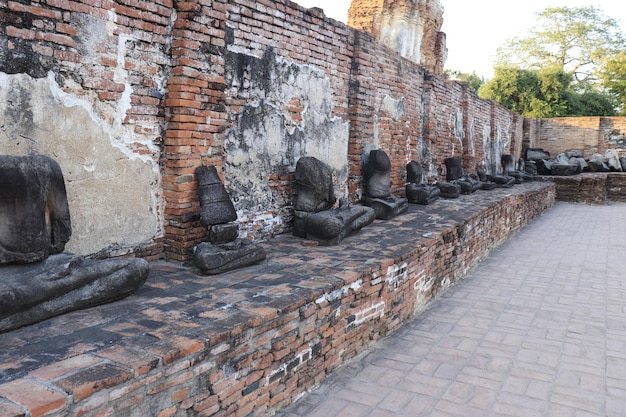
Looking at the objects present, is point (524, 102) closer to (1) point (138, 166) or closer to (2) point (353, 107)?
(2) point (353, 107)

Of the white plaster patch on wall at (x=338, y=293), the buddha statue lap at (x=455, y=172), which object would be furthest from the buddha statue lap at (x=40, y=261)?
the buddha statue lap at (x=455, y=172)

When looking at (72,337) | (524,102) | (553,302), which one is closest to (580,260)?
(553,302)

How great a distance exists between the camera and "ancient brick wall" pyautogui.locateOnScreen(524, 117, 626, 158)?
19156 mm

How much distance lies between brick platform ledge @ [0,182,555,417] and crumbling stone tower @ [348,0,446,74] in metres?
10.7

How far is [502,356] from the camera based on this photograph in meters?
Answer: 3.93

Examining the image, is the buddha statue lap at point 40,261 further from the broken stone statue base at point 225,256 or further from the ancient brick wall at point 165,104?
the broken stone statue base at point 225,256

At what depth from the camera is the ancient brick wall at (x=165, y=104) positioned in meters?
3.29

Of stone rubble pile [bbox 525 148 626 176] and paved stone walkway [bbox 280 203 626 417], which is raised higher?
stone rubble pile [bbox 525 148 626 176]

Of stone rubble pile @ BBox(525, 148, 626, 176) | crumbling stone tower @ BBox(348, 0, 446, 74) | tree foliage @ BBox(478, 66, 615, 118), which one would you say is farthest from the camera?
tree foliage @ BBox(478, 66, 615, 118)

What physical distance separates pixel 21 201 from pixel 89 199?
862 mm

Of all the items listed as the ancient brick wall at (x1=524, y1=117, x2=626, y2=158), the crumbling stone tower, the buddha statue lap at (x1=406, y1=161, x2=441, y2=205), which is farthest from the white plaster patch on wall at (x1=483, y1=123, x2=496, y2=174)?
the ancient brick wall at (x1=524, y1=117, x2=626, y2=158)

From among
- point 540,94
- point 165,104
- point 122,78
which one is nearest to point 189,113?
point 165,104

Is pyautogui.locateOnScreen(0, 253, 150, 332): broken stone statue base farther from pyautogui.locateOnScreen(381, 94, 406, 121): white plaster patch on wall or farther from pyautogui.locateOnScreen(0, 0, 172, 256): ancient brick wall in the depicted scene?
pyautogui.locateOnScreen(381, 94, 406, 121): white plaster patch on wall

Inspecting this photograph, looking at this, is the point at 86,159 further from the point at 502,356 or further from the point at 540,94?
the point at 540,94
